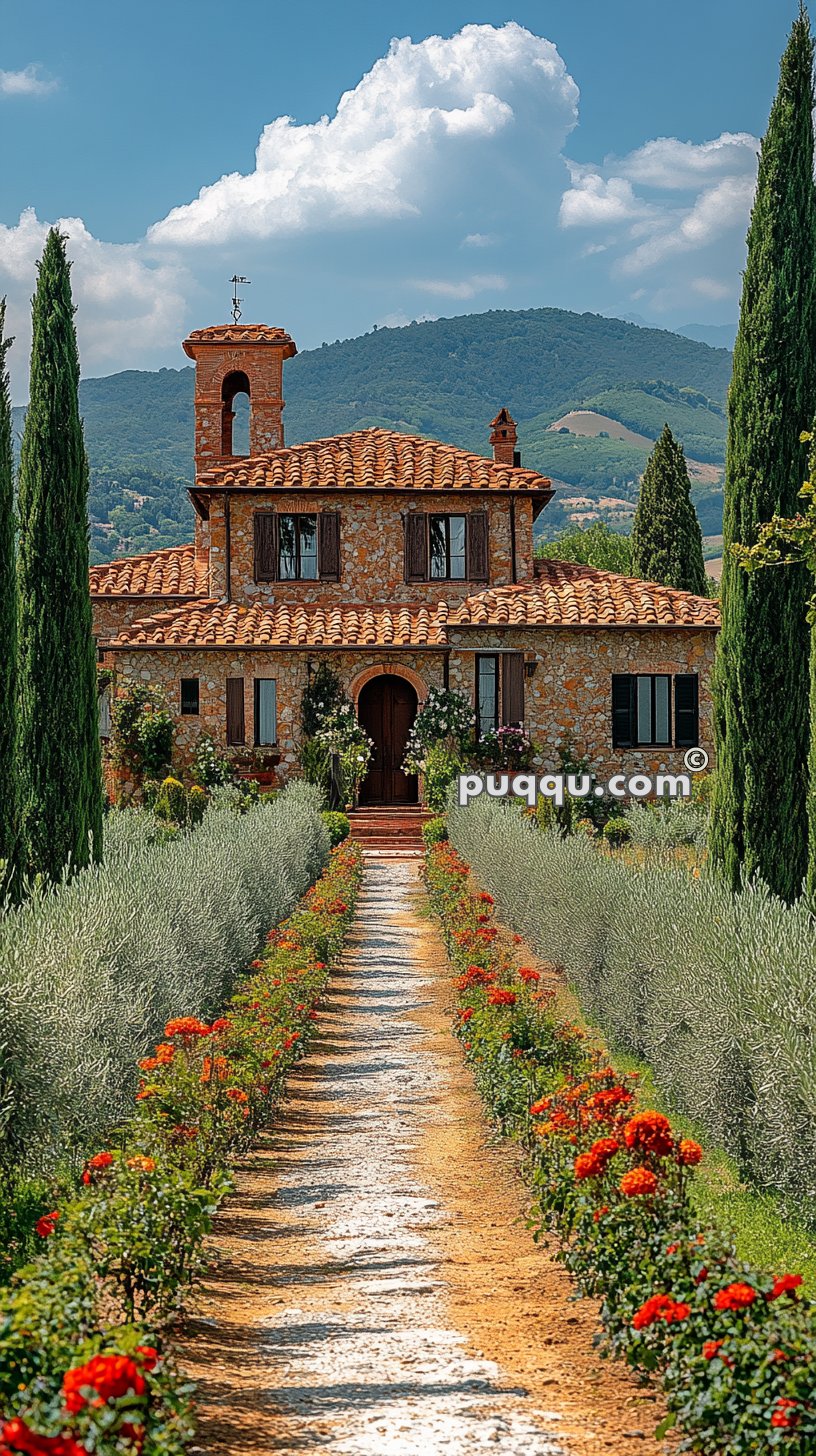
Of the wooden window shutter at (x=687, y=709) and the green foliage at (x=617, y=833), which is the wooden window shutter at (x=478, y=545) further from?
the green foliage at (x=617, y=833)

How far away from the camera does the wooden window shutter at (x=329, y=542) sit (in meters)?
28.0

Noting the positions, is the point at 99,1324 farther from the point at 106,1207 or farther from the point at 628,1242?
the point at 628,1242

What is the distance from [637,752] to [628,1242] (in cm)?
2262

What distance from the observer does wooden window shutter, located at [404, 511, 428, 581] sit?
92.2ft

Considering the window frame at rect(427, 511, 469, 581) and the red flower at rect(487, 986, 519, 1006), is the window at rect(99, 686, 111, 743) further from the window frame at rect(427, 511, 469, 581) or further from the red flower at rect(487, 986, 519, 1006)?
the red flower at rect(487, 986, 519, 1006)

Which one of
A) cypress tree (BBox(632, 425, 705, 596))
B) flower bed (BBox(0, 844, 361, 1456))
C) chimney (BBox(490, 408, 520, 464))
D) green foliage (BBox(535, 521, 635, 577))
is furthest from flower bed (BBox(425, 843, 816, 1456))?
Answer: green foliage (BBox(535, 521, 635, 577))

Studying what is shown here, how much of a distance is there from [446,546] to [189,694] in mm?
5927

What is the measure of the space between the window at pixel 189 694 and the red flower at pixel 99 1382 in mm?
24051

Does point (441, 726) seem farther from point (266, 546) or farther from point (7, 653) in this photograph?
point (7, 653)

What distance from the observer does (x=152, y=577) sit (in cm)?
3070

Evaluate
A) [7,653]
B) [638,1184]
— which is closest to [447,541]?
[7,653]

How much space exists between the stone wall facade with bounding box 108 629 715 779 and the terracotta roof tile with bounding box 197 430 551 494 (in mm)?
3312

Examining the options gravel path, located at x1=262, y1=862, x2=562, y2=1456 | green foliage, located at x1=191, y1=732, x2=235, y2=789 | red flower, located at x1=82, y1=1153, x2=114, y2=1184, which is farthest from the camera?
green foliage, located at x1=191, y1=732, x2=235, y2=789

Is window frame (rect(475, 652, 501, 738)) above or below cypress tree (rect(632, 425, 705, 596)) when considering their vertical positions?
below
